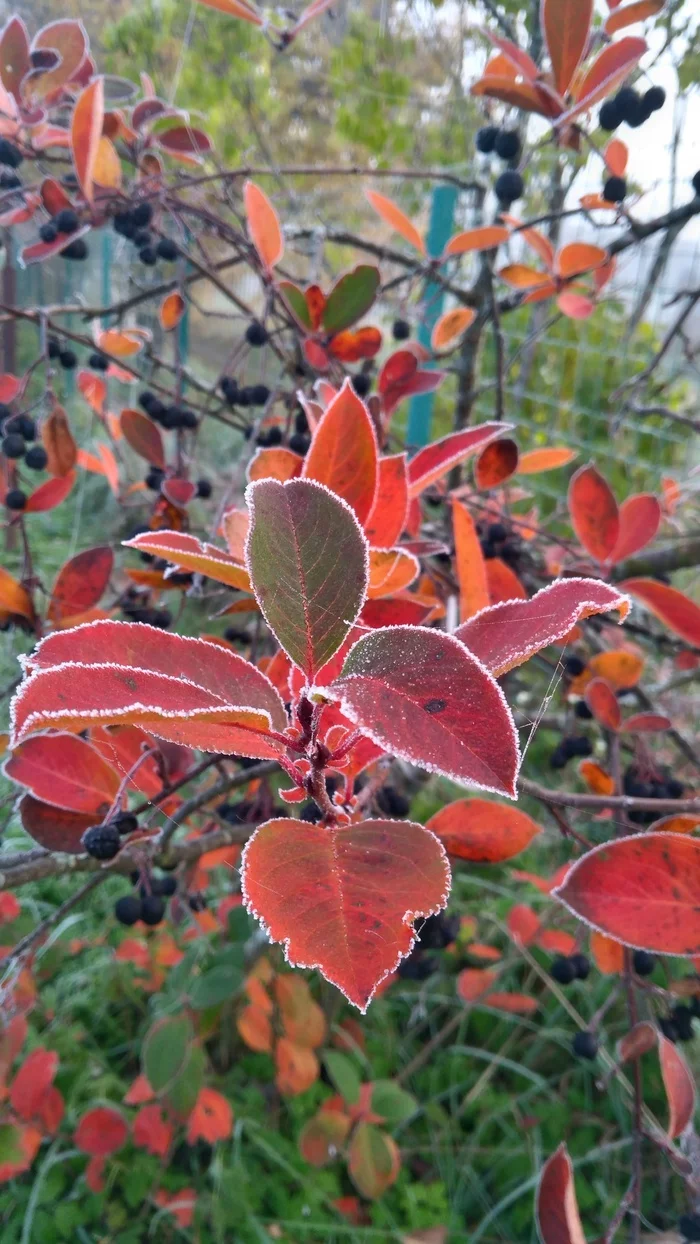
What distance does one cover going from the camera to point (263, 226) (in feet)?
2.39

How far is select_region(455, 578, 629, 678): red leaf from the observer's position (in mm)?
256

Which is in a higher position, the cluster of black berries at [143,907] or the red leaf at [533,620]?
the red leaf at [533,620]

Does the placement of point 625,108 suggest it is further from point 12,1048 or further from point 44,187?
point 12,1048

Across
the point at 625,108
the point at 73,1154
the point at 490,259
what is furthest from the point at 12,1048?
the point at 625,108

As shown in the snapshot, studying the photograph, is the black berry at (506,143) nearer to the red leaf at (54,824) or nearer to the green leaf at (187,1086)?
the red leaf at (54,824)

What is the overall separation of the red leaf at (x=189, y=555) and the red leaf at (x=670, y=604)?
41cm

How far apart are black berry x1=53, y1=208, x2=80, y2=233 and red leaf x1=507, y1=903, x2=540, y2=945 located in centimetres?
110

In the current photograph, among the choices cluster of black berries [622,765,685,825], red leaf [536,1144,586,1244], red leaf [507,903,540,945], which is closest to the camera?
red leaf [536,1144,586,1244]

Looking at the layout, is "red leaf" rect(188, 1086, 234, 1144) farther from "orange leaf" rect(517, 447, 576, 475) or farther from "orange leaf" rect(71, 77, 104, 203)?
"orange leaf" rect(71, 77, 104, 203)

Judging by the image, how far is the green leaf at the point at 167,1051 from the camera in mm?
867

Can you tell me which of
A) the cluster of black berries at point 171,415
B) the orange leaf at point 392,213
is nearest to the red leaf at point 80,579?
the cluster of black berries at point 171,415

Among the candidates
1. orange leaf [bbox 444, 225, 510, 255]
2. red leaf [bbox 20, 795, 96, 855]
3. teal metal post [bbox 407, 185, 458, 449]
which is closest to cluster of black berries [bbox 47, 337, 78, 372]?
orange leaf [bbox 444, 225, 510, 255]

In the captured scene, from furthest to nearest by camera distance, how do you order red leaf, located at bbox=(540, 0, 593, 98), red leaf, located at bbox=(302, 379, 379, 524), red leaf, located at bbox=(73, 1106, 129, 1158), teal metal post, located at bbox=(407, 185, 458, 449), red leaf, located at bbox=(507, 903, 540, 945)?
teal metal post, located at bbox=(407, 185, 458, 449), red leaf, located at bbox=(507, 903, 540, 945), red leaf, located at bbox=(73, 1106, 129, 1158), red leaf, located at bbox=(540, 0, 593, 98), red leaf, located at bbox=(302, 379, 379, 524)

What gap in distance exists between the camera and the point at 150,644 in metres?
0.30
